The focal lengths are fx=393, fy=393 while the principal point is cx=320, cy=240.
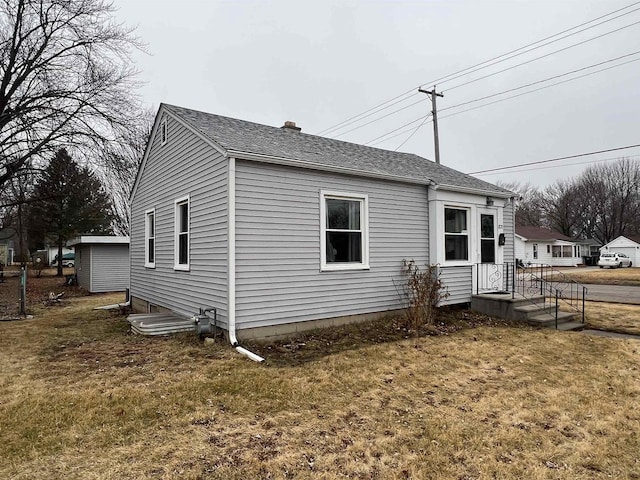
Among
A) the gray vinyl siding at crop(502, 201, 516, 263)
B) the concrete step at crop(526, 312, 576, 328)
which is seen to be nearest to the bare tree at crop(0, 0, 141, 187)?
the gray vinyl siding at crop(502, 201, 516, 263)

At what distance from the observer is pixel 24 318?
1069cm

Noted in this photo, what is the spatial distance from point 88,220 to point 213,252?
2378 centimetres

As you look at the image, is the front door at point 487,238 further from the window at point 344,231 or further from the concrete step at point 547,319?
the window at point 344,231

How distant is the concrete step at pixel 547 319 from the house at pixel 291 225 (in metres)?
1.58

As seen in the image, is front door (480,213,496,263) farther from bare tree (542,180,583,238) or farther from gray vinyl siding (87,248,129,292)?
bare tree (542,180,583,238)

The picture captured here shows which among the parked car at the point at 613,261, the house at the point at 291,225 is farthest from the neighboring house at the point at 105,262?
the parked car at the point at 613,261

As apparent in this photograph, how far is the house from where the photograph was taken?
21.9 feet

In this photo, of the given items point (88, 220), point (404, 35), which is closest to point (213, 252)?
point (404, 35)

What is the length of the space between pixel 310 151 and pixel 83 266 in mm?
16881

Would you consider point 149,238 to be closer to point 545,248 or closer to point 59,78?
point 59,78

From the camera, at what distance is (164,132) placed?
9.62m

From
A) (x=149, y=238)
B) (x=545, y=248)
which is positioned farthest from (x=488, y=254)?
(x=545, y=248)

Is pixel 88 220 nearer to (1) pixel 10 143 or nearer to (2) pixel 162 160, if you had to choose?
(1) pixel 10 143

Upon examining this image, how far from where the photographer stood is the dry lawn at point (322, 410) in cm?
318
